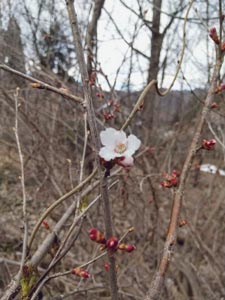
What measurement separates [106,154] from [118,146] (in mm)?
36

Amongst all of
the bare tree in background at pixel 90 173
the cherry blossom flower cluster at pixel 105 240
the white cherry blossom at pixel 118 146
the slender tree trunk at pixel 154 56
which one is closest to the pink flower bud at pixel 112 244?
the cherry blossom flower cluster at pixel 105 240

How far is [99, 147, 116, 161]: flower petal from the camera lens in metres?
0.71

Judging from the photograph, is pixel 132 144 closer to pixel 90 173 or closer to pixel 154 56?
pixel 90 173

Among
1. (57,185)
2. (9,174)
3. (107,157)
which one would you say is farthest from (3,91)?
(107,157)

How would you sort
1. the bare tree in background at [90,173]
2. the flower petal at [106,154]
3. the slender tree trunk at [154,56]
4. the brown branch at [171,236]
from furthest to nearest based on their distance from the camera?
1. the slender tree trunk at [154,56]
2. the bare tree in background at [90,173]
3. the brown branch at [171,236]
4. the flower petal at [106,154]

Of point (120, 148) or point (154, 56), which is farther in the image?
point (154, 56)

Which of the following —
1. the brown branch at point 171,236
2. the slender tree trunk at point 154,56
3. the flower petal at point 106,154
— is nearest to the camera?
the flower petal at point 106,154

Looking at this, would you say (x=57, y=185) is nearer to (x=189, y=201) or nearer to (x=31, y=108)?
(x=31, y=108)

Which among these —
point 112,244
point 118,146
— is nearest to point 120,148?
point 118,146

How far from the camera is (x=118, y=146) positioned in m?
0.74

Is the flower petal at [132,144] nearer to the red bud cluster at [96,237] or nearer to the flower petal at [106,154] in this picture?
the flower petal at [106,154]

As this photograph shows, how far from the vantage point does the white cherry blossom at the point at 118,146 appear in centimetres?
72

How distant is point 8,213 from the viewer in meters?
4.85

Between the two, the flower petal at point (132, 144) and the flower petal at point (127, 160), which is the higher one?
the flower petal at point (132, 144)
